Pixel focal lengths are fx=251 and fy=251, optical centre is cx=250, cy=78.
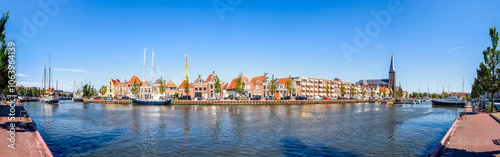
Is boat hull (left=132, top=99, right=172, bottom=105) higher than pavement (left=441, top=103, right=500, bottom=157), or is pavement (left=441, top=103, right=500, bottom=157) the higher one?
pavement (left=441, top=103, right=500, bottom=157)

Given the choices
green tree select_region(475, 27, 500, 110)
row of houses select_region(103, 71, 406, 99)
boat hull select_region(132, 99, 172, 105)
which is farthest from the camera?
row of houses select_region(103, 71, 406, 99)

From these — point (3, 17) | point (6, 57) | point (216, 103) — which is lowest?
point (216, 103)

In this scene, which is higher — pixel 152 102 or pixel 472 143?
pixel 472 143

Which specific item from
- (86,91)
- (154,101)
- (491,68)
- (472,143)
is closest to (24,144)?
(472,143)

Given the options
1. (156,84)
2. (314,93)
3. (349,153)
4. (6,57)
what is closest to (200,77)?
(156,84)

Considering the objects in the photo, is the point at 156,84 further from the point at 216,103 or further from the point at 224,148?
the point at 224,148

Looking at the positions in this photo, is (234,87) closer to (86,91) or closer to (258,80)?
(258,80)

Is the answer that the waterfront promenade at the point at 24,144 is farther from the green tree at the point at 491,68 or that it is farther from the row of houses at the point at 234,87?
the row of houses at the point at 234,87

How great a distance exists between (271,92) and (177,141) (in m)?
74.9

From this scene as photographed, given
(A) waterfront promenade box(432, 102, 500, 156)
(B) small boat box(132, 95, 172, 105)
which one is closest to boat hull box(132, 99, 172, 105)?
(B) small boat box(132, 95, 172, 105)

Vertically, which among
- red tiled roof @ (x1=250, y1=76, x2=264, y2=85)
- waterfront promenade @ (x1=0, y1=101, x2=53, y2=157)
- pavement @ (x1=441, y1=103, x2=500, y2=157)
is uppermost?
red tiled roof @ (x1=250, y1=76, x2=264, y2=85)

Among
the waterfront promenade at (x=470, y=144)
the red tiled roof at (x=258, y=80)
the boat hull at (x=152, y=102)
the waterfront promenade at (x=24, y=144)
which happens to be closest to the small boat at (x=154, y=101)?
the boat hull at (x=152, y=102)

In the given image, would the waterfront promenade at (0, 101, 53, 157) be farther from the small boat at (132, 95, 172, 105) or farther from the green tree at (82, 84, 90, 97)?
the green tree at (82, 84, 90, 97)

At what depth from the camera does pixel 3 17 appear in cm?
2211
